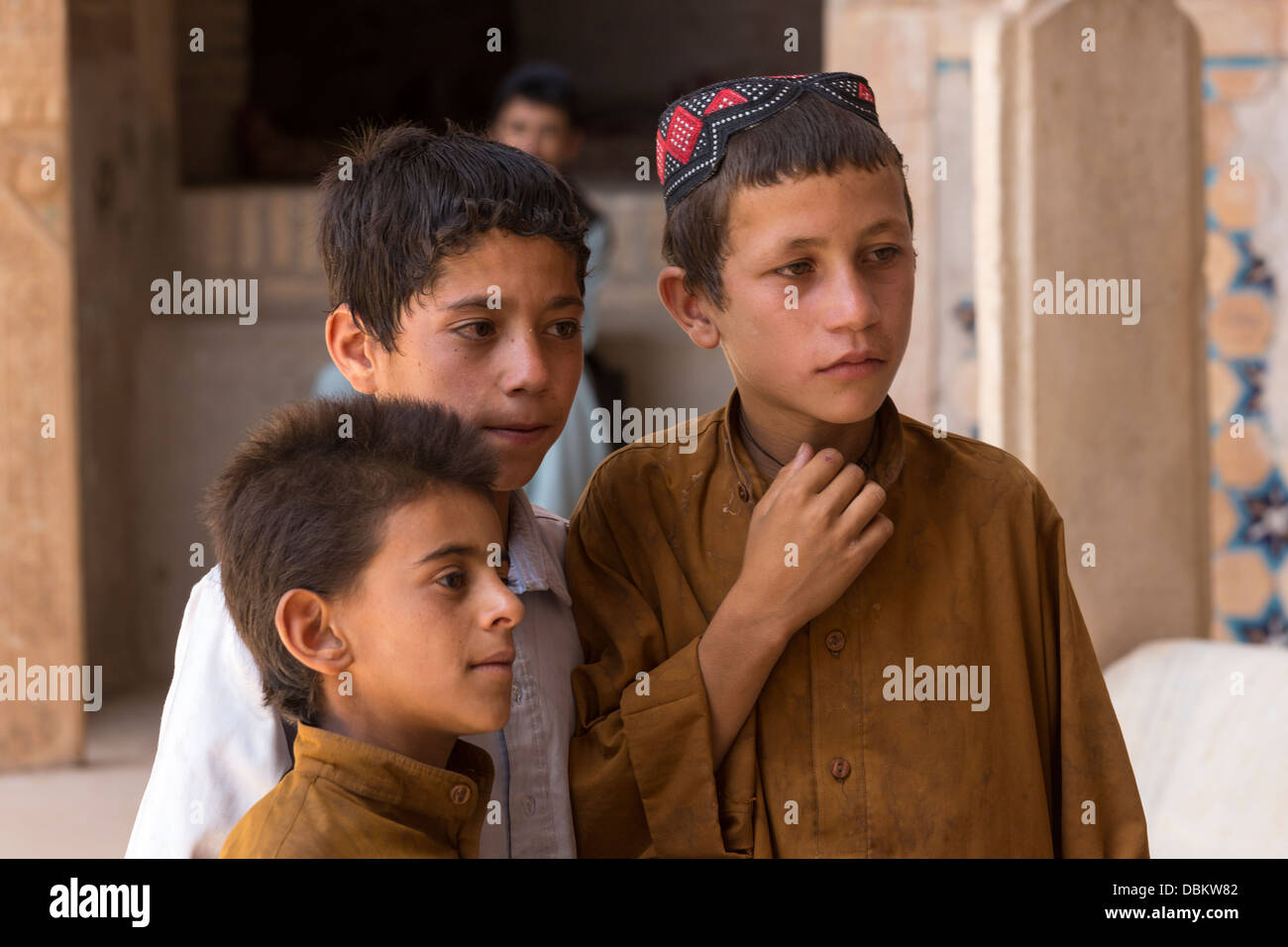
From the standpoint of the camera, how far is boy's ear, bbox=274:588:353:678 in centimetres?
153

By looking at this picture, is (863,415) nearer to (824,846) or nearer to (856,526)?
(856,526)

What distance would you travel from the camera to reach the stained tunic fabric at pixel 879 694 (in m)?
1.63

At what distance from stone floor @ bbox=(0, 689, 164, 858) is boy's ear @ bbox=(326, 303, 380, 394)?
294 cm

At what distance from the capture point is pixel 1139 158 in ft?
11.9

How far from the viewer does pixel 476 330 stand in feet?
5.58

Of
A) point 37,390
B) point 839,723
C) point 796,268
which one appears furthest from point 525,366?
point 37,390

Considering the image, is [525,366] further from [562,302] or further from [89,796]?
[89,796]

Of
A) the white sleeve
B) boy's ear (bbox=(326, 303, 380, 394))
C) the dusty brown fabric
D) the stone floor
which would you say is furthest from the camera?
the stone floor

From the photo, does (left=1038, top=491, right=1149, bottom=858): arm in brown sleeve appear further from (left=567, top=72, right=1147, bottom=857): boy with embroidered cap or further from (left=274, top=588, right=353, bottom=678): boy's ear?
(left=274, top=588, right=353, bottom=678): boy's ear

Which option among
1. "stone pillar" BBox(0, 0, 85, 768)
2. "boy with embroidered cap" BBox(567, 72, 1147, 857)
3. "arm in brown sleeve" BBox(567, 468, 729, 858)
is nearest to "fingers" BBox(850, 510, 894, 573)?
"boy with embroidered cap" BBox(567, 72, 1147, 857)

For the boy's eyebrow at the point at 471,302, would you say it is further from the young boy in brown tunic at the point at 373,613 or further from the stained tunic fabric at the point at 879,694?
the stained tunic fabric at the point at 879,694

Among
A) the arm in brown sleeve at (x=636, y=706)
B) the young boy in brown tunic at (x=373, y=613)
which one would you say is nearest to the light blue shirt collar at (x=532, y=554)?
the arm in brown sleeve at (x=636, y=706)

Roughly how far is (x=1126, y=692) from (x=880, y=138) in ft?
7.31

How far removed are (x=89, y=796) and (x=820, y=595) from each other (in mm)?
4087
